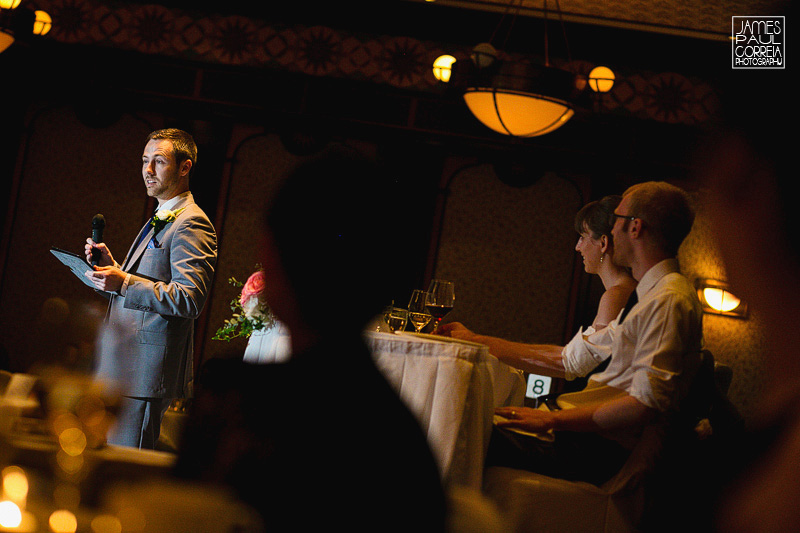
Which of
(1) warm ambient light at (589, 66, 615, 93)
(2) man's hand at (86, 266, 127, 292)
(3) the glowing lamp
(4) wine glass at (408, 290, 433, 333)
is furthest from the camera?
(1) warm ambient light at (589, 66, 615, 93)

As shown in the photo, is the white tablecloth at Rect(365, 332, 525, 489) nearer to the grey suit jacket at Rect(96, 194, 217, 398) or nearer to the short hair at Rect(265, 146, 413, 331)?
the grey suit jacket at Rect(96, 194, 217, 398)

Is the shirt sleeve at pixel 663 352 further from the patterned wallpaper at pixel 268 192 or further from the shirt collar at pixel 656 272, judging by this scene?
the patterned wallpaper at pixel 268 192

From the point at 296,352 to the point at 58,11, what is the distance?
6419 millimetres

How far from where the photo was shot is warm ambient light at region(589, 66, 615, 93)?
5750 mm

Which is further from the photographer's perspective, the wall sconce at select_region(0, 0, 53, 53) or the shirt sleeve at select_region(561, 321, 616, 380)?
the wall sconce at select_region(0, 0, 53, 53)

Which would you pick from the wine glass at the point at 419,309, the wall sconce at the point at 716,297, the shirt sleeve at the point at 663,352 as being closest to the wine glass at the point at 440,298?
the wine glass at the point at 419,309

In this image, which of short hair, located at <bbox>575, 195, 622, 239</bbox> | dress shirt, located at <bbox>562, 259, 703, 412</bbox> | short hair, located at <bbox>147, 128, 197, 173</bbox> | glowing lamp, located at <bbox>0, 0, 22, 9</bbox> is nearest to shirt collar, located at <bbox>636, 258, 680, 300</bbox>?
dress shirt, located at <bbox>562, 259, 703, 412</bbox>

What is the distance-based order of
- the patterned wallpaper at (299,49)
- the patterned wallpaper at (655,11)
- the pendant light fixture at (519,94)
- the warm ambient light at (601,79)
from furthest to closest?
the patterned wallpaper at (299,49) → the warm ambient light at (601,79) → the patterned wallpaper at (655,11) → the pendant light fixture at (519,94)

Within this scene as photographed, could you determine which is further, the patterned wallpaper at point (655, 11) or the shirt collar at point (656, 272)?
the patterned wallpaper at point (655, 11)

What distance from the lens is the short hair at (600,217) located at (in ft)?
9.09

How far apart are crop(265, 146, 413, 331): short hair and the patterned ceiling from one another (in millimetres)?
4955

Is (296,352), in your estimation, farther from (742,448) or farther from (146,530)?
(742,448)

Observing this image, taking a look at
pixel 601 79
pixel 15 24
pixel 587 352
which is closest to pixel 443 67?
pixel 601 79

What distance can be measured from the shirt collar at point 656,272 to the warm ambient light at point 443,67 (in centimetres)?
384
